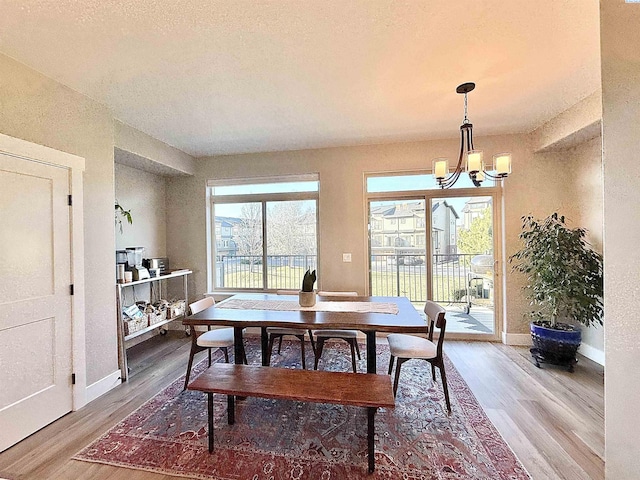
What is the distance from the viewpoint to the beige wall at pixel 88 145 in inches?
81.4

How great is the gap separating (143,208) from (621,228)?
4710 millimetres

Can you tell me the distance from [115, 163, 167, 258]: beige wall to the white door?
4.80ft

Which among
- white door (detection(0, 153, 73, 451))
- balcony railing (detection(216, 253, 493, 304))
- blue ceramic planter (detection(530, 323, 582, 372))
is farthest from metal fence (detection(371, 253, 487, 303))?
white door (detection(0, 153, 73, 451))

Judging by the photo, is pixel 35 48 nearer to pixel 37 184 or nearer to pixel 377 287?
pixel 37 184

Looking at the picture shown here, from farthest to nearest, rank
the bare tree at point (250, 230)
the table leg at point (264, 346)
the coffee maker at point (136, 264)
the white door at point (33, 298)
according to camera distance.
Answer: the bare tree at point (250, 230) → the coffee maker at point (136, 264) → the table leg at point (264, 346) → the white door at point (33, 298)

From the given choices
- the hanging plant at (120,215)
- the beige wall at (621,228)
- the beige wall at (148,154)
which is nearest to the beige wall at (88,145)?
the beige wall at (148,154)

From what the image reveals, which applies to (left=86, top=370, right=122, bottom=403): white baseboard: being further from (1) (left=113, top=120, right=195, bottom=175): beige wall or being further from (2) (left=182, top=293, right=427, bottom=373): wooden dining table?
(1) (left=113, top=120, right=195, bottom=175): beige wall

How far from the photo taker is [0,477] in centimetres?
170

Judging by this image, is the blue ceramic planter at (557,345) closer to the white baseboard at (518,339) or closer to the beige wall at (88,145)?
the white baseboard at (518,339)

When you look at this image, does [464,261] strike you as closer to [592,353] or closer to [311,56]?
[592,353]

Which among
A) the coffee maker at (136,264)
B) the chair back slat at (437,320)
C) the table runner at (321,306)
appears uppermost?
the coffee maker at (136,264)

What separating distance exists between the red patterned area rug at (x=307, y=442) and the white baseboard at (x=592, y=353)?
1.75 m

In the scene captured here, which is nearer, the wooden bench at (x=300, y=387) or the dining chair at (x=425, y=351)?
the wooden bench at (x=300, y=387)

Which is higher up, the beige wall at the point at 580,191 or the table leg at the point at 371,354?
the beige wall at the point at 580,191
